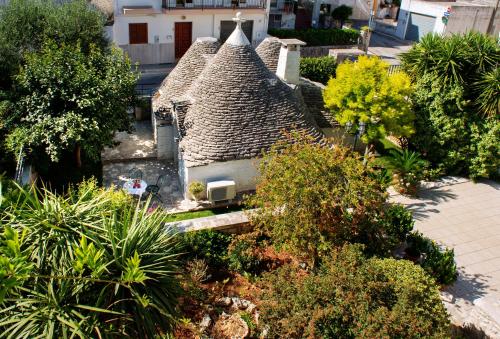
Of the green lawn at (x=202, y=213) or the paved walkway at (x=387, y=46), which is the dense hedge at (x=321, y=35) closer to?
the paved walkway at (x=387, y=46)

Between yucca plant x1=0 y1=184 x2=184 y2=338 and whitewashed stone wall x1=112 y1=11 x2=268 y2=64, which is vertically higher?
whitewashed stone wall x1=112 y1=11 x2=268 y2=64

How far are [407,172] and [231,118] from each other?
8.30 meters

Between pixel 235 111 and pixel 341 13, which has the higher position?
pixel 341 13

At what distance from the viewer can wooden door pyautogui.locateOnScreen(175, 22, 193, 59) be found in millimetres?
35969

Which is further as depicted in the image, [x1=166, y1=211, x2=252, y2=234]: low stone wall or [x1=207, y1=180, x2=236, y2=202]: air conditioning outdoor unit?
[x1=207, y1=180, x2=236, y2=202]: air conditioning outdoor unit

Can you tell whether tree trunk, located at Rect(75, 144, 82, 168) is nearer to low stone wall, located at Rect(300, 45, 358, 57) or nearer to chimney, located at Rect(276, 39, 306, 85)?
chimney, located at Rect(276, 39, 306, 85)

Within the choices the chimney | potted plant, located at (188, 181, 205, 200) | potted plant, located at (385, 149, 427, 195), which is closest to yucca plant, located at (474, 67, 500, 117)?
potted plant, located at (385, 149, 427, 195)

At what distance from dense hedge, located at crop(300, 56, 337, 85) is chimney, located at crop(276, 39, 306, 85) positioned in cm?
1000

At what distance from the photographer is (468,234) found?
17.3 metres

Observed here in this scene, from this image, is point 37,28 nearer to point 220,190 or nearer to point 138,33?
point 220,190

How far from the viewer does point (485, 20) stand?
136 ft

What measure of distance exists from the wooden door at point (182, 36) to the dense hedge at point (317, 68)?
33.9 ft

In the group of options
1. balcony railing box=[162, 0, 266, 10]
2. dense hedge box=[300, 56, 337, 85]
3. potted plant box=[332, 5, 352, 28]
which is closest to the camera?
dense hedge box=[300, 56, 337, 85]

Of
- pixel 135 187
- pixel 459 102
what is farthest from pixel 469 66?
pixel 135 187
